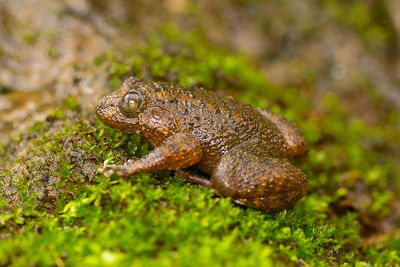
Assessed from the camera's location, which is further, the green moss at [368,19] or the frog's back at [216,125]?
the green moss at [368,19]

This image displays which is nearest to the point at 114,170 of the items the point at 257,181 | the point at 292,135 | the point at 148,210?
the point at 148,210

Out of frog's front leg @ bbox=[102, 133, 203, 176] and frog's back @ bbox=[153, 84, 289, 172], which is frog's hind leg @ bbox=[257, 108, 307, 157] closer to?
frog's back @ bbox=[153, 84, 289, 172]

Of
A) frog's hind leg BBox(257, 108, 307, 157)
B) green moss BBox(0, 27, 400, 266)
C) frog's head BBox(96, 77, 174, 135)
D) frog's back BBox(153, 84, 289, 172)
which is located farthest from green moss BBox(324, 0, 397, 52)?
frog's head BBox(96, 77, 174, 135)

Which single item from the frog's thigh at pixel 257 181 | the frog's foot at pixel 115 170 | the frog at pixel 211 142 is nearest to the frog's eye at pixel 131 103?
the frog at pixel 211 142

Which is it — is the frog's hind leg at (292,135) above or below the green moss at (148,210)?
above

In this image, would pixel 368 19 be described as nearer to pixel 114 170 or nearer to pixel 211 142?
pixel 211 142

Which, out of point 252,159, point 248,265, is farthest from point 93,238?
point 252,159

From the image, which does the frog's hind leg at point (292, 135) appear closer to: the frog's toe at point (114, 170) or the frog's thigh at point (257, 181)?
the frog's thigh at point (257, 181)

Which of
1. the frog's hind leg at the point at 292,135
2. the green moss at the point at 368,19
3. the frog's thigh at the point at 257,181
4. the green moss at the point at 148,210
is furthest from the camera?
the green moss at the point at 368,19
